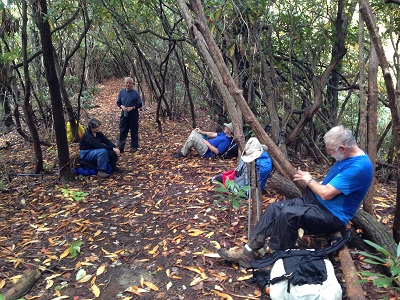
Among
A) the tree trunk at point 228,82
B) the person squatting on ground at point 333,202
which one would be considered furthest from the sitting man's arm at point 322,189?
the tree trunk at point 228,82

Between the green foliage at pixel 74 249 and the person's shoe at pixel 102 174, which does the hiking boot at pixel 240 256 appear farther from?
the person's shoe at pixel 102 174

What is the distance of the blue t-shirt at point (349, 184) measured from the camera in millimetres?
2994

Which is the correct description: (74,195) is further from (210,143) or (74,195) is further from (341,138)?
(341,138)

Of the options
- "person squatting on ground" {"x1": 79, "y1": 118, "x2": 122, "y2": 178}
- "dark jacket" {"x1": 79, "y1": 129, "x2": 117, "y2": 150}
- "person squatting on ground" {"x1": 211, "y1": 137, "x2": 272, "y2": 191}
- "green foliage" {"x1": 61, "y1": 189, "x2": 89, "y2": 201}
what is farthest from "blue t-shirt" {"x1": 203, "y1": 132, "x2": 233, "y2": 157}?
"green foliage" {"x1": 61, "y1": 189, "x2": 89, "y2": 201}

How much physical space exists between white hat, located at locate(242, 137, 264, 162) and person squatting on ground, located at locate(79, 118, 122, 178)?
345cm

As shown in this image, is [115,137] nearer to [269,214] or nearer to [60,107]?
[60,107]

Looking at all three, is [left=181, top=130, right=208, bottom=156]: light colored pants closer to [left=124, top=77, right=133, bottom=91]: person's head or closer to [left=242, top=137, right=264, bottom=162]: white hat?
[left=124, top=77, right=133, bottom=91]: person's head

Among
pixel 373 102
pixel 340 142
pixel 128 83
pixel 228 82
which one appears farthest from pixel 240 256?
pixel 128 83

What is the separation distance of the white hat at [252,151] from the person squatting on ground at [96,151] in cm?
345

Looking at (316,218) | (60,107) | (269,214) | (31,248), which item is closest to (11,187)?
(60,107)

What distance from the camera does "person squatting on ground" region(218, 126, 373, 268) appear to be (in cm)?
301

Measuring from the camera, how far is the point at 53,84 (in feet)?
16.8

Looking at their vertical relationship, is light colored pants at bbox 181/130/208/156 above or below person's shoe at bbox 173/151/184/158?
above

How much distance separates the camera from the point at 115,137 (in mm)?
8852
